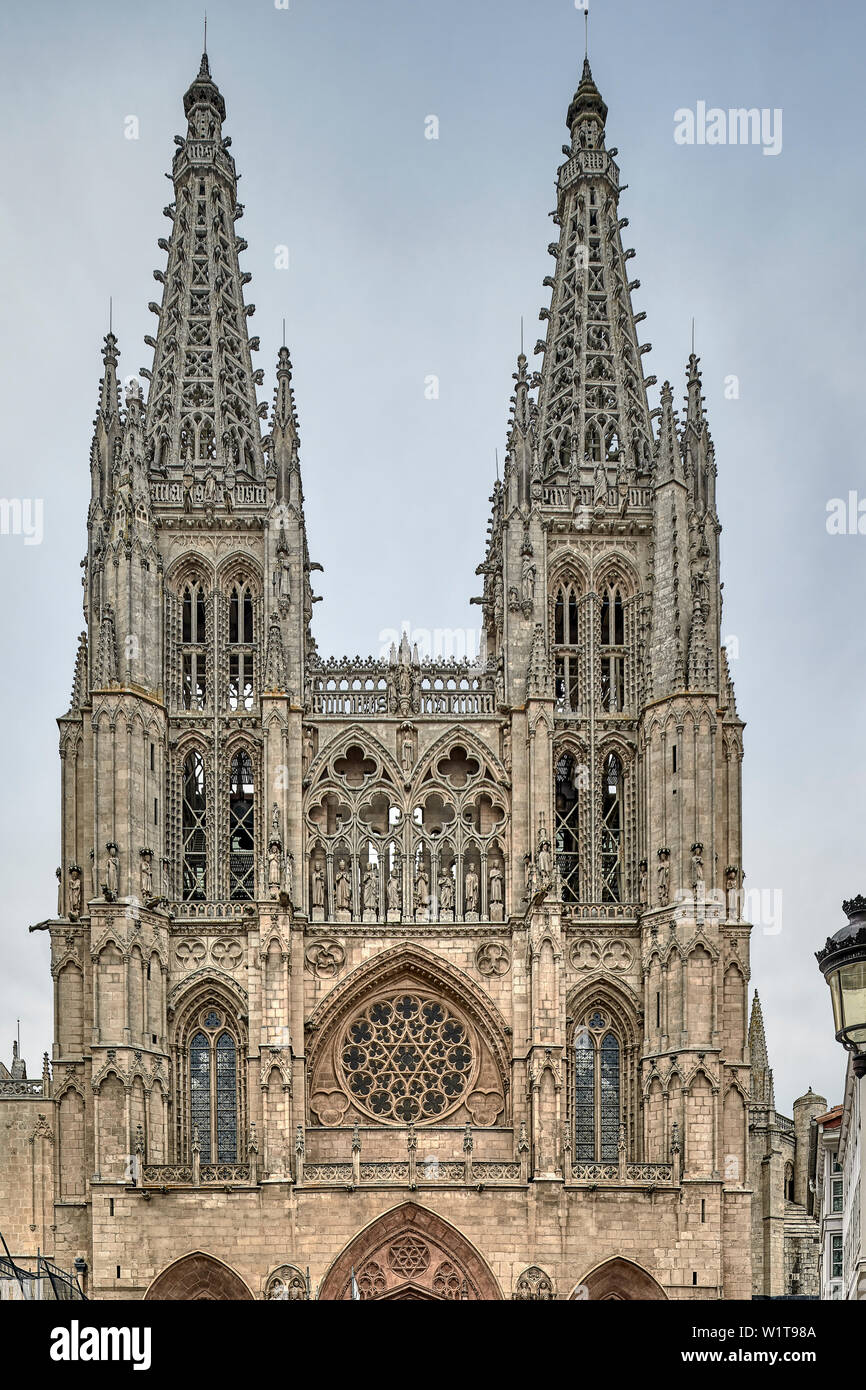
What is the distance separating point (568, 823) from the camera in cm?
5388

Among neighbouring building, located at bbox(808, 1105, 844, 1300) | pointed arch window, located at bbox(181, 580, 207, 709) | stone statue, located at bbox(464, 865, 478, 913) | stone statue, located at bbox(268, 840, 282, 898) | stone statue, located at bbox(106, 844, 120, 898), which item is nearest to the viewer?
stone statue, located at bbox(106, 844, 120, 898)

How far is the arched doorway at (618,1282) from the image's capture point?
157 ft

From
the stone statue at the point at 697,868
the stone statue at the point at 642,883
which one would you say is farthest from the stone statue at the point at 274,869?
the stone statue at the point at 697,868

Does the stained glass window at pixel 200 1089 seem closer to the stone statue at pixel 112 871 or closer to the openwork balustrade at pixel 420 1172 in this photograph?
the openwork balustrade at pixel 420 1172

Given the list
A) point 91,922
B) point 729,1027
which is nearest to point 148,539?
point 91,922

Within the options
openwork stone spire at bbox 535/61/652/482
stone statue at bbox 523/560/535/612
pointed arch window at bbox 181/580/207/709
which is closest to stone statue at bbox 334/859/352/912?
pointed arch window at bbox 181/580/207/709

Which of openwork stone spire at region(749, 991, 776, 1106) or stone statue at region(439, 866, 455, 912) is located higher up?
stone statue at region(439, 866, 455, 912)

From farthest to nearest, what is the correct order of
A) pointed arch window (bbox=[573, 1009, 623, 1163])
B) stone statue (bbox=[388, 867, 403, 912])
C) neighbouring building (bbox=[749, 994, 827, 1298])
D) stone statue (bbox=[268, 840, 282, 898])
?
neighbouring building (bbox=[749, 994, 827, 1298]) < stone statue (bbox=[388, 867, 403, 912]) < pointed arch window (bbox=[573, 1009, 623, 1163]) < stone statue (bbox=[268, 840, 282, 898])

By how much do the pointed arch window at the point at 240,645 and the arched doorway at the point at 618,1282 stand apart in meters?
17.2

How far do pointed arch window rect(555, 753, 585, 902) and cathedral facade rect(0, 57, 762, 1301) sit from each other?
0.13 metres

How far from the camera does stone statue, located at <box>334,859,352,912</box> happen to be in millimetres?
52531

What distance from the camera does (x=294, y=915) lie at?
2025 inches

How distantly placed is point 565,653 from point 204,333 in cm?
1377

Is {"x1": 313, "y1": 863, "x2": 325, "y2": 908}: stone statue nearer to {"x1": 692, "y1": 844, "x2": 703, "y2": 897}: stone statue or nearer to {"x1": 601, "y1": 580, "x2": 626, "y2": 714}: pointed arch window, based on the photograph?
{"x1": 601, "y1": 580, "x2": 626, "y2": 714}: pointed arch window
